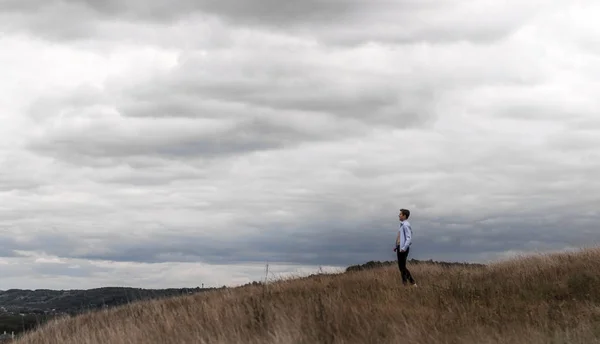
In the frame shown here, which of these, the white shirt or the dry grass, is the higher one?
the white shirt

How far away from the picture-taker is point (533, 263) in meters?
19.8

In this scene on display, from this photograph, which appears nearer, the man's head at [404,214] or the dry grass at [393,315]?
the dry grass at [393,315]

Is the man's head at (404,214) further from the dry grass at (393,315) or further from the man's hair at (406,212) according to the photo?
the dry grass at (393,315)

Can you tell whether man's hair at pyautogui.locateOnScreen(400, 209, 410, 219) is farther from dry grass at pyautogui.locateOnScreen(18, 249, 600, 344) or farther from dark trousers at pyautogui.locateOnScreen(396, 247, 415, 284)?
dry grass at pyautogui.locateOnScreen(18, 249, 600, 344)

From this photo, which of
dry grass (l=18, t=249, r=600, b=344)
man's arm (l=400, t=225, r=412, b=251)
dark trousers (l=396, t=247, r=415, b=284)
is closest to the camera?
dry grass (l=18, t=249, r=600, b=344)

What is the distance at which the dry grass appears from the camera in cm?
1006

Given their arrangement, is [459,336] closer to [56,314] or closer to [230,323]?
[230,323]

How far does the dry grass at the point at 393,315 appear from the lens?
1006 cm

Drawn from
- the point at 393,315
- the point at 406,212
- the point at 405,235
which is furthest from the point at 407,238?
the point at 393,315

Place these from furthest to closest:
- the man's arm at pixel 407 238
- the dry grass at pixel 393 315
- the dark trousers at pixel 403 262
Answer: the dark trousers at pixel 403 262
the man's arm at pixel 407 238
the dry grass at pixel 393 315

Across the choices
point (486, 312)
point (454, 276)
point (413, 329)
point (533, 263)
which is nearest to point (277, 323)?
point (413, 329)

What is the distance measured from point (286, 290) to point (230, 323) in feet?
17.0

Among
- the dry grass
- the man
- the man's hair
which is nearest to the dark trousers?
the man

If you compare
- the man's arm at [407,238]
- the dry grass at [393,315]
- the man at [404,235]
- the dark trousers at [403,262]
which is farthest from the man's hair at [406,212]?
the dry grass at [393,315]
